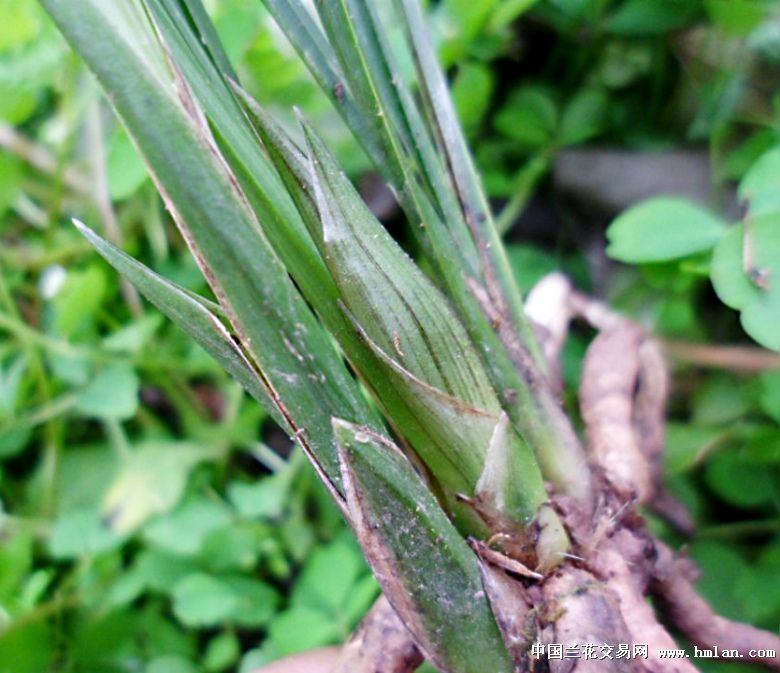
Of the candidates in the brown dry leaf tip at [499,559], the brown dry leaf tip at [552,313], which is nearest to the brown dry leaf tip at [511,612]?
the brown dry leaf tip at [499,559]

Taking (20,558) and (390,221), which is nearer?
(20,558)

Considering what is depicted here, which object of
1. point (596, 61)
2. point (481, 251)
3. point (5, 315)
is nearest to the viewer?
point (481, 251)

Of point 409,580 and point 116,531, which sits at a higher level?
point 409,580

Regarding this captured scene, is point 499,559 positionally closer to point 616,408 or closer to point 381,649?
point 381,649

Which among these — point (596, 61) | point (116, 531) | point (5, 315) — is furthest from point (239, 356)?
point (596, 61)

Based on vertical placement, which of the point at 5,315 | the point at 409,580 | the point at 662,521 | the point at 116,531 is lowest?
the point at 662,521

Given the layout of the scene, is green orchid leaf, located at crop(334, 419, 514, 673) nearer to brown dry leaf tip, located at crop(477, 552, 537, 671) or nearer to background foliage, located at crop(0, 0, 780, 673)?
brown dry leaf tip, located at crop(477, 552, 537, 671)

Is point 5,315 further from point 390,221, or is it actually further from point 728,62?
point 728,62

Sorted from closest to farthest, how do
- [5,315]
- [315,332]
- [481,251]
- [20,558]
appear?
[315,332] → [481,251] → [20,558] → [5,315]
